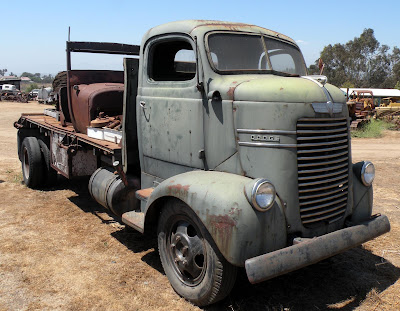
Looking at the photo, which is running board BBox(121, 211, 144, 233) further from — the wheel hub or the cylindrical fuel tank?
the wheel hub

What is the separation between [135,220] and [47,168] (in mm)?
3608

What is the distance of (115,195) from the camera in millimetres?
4668

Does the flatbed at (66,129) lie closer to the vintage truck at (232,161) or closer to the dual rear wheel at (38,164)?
the vintage truck at (232,161)

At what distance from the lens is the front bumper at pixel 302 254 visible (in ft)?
9.48

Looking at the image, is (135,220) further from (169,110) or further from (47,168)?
(47,168)

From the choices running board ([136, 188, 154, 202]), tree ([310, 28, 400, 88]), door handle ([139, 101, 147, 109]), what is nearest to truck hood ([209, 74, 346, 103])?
door handle ([139, 101, 147, 109])

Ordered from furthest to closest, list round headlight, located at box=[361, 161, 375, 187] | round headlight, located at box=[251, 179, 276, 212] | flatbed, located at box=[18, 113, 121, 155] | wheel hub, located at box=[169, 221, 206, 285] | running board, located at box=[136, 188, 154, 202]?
flatbed, located at box=[18, 113, 121, 155] → running board, located at box=[136, 188, 154, 202] → round headlight, located at box=[361, 161, 375, 187] → wheel hub, located at box=[169, 221, 206, 285] → round headlight, located at box=[251, 179, 276, 212]

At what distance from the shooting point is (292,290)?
376 cm

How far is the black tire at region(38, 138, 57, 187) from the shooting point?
23.2 ft

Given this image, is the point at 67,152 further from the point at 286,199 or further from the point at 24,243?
the point at 286,199

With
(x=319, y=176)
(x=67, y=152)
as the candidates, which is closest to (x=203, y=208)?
(x=319, y=176)

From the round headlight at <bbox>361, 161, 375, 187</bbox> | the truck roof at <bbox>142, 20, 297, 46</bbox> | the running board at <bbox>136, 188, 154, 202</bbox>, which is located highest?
the truck roof at <bbox>142, 20, 297, 46</bbox>

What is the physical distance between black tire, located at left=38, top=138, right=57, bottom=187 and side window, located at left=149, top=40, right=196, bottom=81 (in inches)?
135

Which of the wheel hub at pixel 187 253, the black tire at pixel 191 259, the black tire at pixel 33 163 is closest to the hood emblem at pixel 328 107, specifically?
the black tire at pixel 191 259
